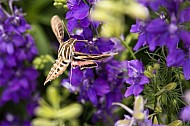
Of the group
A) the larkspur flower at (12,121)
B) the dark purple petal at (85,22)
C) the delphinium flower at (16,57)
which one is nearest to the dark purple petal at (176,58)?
the dark purple petal at (85,22)

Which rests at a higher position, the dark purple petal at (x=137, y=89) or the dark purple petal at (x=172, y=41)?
the dark purple petal at (x=172, y=41)

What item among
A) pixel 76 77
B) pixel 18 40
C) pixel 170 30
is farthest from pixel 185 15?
pixel 18 40

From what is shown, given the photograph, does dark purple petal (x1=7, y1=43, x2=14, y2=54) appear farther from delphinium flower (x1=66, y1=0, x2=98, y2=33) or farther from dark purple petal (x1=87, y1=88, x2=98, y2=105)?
delphinium flower (x1=66, y1=0, x2=98, y2=33)

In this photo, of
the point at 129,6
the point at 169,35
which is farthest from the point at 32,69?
the point at 129,6

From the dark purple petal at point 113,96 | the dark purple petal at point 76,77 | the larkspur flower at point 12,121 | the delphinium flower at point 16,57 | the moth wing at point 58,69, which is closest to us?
the moth wing at point 58,69

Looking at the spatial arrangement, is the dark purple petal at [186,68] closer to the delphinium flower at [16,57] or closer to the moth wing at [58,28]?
the moth wing at [58,28]

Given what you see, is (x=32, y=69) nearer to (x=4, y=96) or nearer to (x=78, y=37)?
(x=4, y=96)

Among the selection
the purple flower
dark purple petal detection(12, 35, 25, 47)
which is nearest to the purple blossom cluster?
the purple flower
